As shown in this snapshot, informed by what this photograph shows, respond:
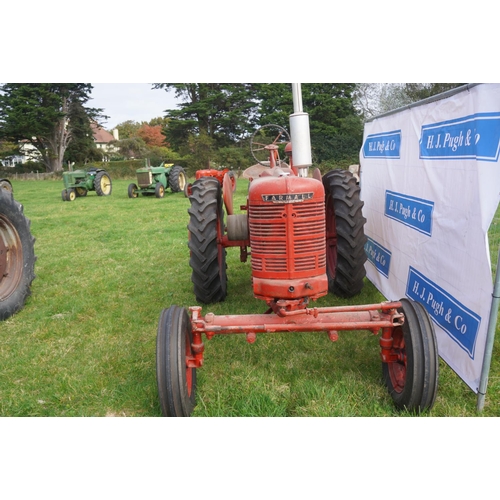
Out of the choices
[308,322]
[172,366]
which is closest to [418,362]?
[308,322]

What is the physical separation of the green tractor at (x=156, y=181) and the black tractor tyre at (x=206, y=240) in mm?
12379

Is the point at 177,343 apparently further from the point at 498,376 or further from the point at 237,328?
the point at 498,376

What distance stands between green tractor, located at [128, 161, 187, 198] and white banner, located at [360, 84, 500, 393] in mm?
12615

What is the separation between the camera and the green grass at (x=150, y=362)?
2.84 m

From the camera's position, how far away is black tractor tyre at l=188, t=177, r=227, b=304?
13.0ft

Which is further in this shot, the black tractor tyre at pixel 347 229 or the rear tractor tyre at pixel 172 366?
the black tractor tyre at pixel 347 229

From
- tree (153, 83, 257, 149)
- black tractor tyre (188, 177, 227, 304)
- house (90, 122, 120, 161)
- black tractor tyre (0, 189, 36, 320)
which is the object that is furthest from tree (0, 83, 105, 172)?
black tractor tyre (188, 177, 227, 304)

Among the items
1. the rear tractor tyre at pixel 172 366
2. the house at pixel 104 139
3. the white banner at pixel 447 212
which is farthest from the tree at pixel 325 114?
the rear tractor tyre at pixel 172 366

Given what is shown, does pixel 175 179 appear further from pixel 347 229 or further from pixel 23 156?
pixel 23 156

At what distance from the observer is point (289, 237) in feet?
9.41

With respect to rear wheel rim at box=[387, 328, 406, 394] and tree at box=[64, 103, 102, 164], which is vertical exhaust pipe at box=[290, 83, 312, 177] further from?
tree at box=[64, 103, 102, 164]

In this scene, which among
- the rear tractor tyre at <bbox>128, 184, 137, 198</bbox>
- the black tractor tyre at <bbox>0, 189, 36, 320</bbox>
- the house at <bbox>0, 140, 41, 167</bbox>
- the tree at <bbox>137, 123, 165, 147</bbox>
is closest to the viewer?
the black tractor tyre at <bbox>0, 189, 36, 320</bbox>

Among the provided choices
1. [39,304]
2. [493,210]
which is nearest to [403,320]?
[493,210]

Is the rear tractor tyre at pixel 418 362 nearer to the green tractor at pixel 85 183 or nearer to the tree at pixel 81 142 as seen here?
the green tractor at pixel 85 183
